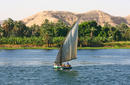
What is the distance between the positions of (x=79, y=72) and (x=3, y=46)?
122 m

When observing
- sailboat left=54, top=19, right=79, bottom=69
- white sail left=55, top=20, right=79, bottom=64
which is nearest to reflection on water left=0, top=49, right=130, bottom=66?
sailboat left=54, top=19, right=79, bottom=69

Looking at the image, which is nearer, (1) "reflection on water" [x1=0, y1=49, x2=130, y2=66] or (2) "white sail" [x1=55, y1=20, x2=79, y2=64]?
(2) "white sail" [x1=55, y1=20, x2=79, y2=64]

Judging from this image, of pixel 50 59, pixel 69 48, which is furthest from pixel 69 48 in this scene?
pixel 50 59

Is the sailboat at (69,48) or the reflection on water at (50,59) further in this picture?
the reflection on water at (50,59)

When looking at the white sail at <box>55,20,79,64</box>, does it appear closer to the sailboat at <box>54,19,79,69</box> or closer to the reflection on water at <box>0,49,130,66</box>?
the sailboat at <box>54,19,79,69</box>

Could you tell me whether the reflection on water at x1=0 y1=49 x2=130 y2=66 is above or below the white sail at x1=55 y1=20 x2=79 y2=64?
below

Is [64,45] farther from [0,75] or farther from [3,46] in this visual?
[3,46]

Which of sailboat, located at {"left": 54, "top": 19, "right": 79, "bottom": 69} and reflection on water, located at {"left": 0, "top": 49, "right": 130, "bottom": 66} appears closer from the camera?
sailboat, located at {"left": 54, "top": 19, "right": 79, "bottom": 69}

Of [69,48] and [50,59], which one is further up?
[69,48]

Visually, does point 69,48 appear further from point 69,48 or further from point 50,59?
point 50,59

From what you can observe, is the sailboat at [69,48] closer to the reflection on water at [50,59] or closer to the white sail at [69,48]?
the white sail at [69,48]

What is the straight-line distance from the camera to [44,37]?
596ft

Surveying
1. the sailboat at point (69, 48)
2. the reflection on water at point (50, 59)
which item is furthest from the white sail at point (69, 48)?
the reflection on water at point (50, 59)

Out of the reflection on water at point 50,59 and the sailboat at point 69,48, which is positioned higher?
the sailboat at point 69,48
